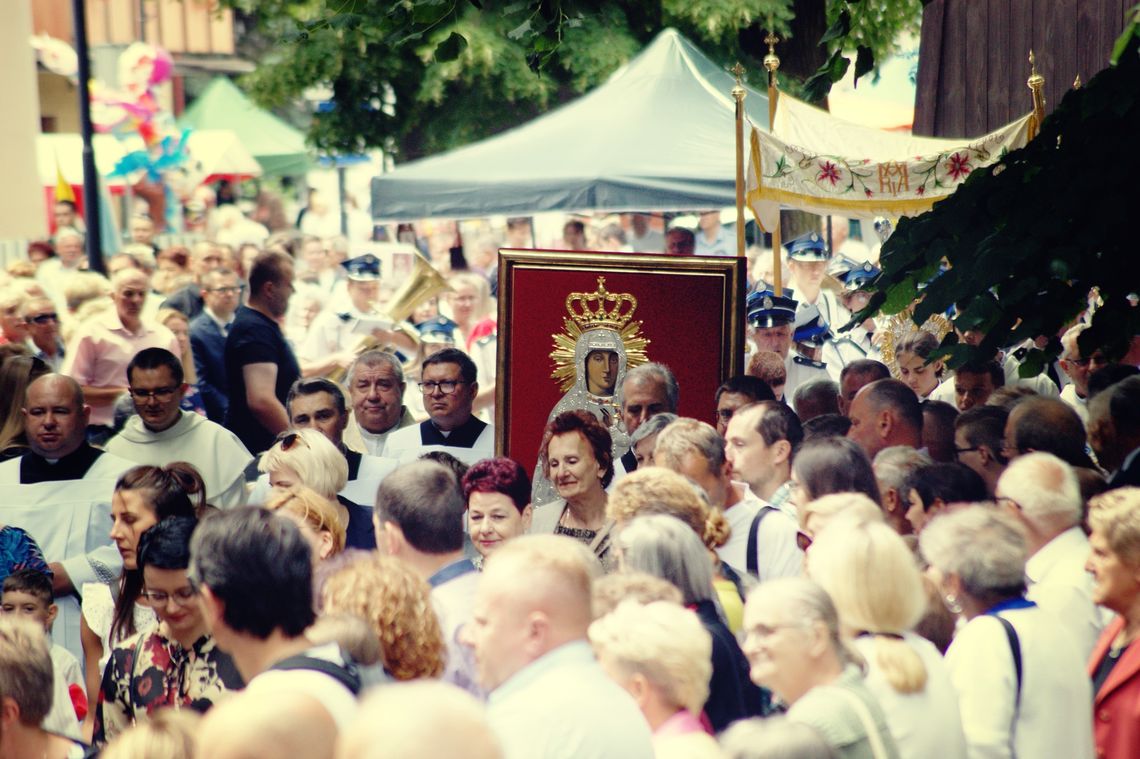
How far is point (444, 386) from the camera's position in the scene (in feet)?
27.3

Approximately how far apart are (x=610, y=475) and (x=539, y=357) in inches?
80.1

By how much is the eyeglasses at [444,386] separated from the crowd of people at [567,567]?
0.03 meters

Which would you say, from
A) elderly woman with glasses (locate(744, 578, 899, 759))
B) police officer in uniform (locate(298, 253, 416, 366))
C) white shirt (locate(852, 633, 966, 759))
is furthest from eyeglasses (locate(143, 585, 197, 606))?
police officer in uniform (locate(298, 253, 416, 366))

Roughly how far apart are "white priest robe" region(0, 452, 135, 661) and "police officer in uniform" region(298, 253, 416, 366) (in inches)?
160

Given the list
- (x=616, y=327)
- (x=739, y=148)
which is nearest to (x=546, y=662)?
(x=616, y=327)

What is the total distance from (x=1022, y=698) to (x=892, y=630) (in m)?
0.53

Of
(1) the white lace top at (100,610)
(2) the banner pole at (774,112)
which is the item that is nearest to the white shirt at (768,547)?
(1) the white lace top at (100,610)

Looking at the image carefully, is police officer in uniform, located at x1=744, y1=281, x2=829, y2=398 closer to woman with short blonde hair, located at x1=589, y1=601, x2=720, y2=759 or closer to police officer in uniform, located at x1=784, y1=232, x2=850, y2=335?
police officer in uniform, located at x1=784, y1=232, x2=850, y2=335

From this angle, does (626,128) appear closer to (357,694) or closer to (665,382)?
(665,382)

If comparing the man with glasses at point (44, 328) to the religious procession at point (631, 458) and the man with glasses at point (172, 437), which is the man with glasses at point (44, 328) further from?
the man with glasses at point (172, 437)

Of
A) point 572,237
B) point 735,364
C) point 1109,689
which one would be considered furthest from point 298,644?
point 572,237

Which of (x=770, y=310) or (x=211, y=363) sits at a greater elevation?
(x=770, y=310)

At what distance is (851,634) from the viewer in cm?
448

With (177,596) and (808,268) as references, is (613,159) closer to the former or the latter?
(808,268)
